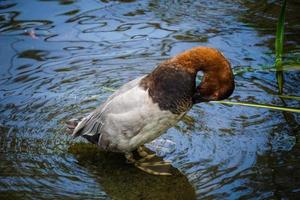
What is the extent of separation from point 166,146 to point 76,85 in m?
1.37

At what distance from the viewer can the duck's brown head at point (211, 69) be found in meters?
3.68

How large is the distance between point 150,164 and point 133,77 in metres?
1.47

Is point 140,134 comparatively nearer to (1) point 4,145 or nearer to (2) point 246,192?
(2) point 246,192

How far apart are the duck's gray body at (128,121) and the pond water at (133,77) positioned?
0.27m

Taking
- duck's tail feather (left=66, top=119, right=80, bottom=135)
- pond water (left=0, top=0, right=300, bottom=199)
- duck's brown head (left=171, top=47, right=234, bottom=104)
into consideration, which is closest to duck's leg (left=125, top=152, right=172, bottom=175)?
pond water (left=0, top=0, right=300, bottom=199)

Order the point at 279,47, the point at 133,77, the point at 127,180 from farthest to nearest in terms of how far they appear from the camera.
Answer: the point at 133,77, the point at 279,47, the point at 127,180

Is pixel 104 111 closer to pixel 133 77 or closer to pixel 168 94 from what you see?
pixel 168 94

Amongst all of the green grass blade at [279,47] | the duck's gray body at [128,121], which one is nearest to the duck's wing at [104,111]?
the duck's gray body at [128,121]

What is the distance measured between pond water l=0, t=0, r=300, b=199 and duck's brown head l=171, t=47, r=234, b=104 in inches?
22.0

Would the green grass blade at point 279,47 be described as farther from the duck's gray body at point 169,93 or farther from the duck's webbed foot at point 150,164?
the duck's webbed foot at point 150,164

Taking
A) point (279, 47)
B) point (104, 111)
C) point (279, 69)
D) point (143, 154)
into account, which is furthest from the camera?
point (279, 69)

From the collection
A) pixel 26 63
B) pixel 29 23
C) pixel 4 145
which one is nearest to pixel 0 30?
pixel 29 23

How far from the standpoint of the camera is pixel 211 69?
370 cm

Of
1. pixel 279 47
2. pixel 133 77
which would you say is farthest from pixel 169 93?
pixel 133 77
